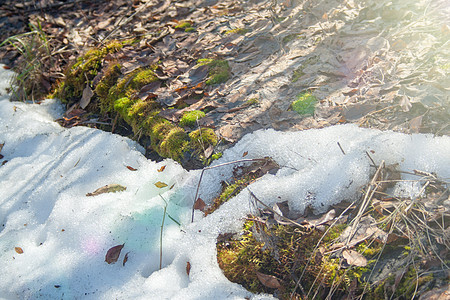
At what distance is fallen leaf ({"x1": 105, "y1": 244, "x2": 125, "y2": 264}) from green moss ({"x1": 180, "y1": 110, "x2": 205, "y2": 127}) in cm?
105

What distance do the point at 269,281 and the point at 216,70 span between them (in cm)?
197

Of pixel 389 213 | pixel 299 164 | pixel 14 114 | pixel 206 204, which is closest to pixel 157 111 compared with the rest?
pixel 206 204

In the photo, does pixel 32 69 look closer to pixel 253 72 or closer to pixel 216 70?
pixel 216 70

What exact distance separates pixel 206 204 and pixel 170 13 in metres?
2.89

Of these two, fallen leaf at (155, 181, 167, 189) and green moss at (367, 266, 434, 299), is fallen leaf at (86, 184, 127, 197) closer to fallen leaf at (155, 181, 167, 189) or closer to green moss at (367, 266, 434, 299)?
fallen leaf at (155, 181, 167, 189)

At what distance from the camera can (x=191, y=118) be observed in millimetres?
2678

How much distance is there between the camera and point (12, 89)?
3.66 meters

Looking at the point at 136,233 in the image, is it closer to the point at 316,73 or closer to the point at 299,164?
the point at 299,164

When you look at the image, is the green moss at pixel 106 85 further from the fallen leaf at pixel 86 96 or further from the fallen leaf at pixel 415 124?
the fallen leaf at pixel 415 124

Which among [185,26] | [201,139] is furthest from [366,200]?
[185,26]

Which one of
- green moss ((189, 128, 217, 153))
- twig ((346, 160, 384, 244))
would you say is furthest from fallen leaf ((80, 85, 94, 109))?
twig ((346, 160, 384, 244))

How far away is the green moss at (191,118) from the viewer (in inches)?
105

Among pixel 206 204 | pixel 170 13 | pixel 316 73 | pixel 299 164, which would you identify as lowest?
pixel 206 204

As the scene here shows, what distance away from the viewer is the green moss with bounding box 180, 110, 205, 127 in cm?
267
